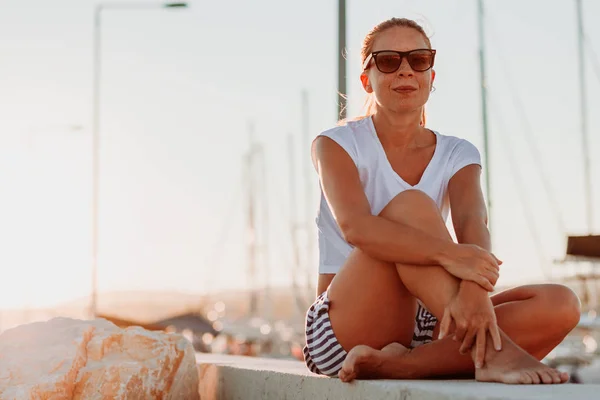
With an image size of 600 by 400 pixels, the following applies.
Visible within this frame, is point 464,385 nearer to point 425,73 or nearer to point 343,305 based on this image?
point 343,305

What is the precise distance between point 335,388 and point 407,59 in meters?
1.59

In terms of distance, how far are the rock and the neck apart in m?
1.66

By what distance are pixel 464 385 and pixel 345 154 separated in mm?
1399

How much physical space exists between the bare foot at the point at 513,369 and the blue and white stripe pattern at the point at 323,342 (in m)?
0.74

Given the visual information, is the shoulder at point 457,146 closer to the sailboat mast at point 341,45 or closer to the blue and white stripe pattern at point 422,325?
the blue and white stripe pattern at point 422,325

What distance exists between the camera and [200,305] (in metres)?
58.9

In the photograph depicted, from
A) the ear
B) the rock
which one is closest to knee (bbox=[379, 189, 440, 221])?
the ear

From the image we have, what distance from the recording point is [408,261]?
12.4 feet

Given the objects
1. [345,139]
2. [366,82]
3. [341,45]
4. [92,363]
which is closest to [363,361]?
[345,139]

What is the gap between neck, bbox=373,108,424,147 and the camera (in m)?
4.60

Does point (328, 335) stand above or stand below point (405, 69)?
below

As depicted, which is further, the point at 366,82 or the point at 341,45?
the point at 341,45

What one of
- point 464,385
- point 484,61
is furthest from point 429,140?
point 484,61

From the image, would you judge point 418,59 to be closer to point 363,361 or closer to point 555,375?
point 363,361
